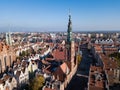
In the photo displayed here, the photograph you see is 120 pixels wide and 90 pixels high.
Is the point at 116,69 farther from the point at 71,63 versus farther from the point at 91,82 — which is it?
the point at 91,82

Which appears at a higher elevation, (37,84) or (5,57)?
(5,57)

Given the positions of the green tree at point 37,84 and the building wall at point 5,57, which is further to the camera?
the building wall at point 5,57

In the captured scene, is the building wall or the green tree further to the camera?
the building wall

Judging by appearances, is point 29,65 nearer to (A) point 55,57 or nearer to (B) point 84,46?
(A) point 55,57

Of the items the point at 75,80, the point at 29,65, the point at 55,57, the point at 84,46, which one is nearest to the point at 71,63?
the point at 75,80

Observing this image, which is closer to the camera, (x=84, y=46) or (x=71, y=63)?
(x=71, y=63)

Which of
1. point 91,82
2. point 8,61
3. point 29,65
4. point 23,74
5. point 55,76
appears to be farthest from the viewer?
point 8,61

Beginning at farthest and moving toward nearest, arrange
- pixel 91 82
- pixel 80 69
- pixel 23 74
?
pixel 80 69
pixel 23 74
pixel 91 82

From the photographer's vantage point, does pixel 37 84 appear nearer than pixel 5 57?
Yes

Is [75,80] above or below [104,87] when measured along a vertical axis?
below
